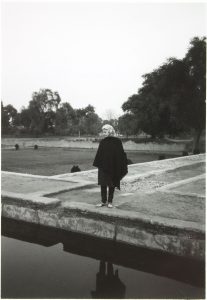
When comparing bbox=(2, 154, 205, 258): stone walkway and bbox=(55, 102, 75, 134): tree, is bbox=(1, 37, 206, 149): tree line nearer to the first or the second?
bbox=(2, 154, 205, 258): stone walkway

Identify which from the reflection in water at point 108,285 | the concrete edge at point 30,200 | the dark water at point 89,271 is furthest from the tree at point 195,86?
the reflection in water at point 108,285

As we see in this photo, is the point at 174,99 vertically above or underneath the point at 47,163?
above

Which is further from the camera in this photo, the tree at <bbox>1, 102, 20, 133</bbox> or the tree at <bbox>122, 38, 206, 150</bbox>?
the tree at <bbox>1, 102, 20, 133</bbox>

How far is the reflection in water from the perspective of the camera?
406cm

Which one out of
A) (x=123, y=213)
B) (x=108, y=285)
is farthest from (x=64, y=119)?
(x=108, y=285)

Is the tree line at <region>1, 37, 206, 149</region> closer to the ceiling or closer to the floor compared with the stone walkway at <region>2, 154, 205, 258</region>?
closer to the ceiling

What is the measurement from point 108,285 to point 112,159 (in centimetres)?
234

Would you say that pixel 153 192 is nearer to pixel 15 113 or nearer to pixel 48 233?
pixel 48 233

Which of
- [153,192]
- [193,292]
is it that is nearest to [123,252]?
[193,292]

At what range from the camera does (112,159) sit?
19.5 ft

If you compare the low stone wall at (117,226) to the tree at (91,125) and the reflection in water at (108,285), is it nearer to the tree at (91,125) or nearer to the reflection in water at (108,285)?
the reflection in water at (108,285)

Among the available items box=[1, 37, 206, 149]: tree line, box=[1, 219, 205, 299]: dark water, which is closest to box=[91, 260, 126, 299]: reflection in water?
box=[1, 219, 205, 299]: dark water

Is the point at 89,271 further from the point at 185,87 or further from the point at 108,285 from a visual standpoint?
the point at 185,87

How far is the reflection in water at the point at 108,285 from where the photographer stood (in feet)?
13.3
